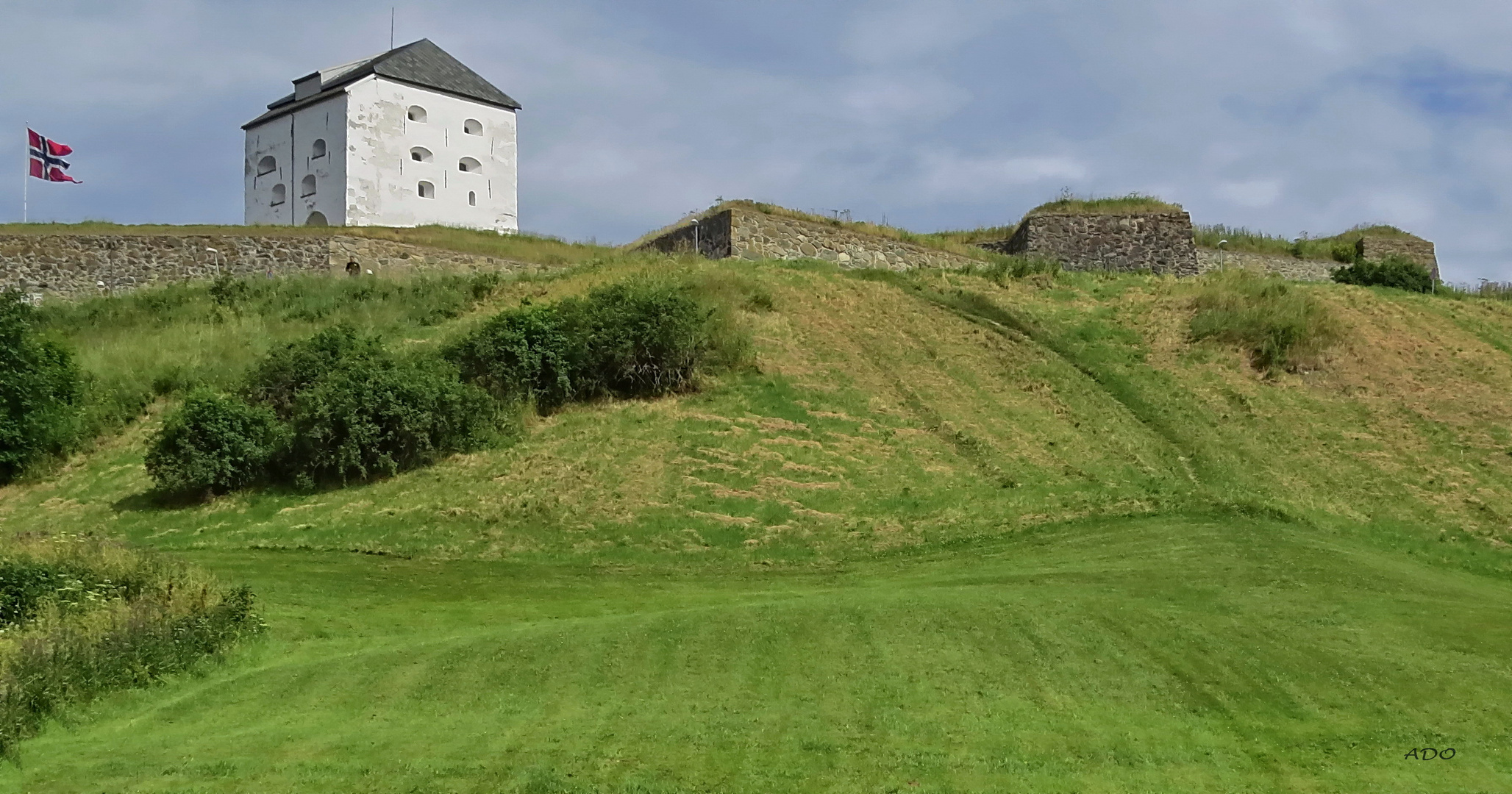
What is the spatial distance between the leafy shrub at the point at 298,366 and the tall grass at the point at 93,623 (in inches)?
300

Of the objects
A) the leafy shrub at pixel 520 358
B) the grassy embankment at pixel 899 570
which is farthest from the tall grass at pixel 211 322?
the leafy shrub at pixel 520 358

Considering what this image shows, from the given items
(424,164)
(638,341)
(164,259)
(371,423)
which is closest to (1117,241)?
(638,341)

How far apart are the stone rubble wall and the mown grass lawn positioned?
26272mm

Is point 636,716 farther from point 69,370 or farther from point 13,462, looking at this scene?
point 69,370

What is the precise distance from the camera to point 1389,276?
38.5 metres

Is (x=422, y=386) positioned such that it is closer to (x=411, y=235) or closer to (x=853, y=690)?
(x=853, y=690)

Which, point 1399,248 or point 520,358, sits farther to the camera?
point 1399,248

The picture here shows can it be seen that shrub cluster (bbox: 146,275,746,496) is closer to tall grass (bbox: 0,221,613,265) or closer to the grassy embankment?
the grassy embankment

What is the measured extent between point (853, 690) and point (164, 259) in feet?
99.5

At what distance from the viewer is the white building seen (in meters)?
45.2

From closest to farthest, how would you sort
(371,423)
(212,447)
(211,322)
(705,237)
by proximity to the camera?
(212,447), (371,423), (211,322), (705,237)

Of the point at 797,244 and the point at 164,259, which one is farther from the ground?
the point at 797,244

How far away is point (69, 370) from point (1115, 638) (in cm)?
2147

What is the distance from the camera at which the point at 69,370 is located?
2586 centimetres
